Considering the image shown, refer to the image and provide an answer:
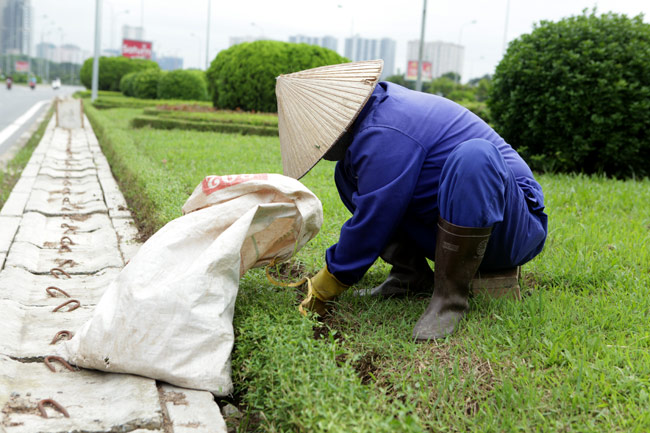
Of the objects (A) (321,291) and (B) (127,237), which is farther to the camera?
(B) (127,237)

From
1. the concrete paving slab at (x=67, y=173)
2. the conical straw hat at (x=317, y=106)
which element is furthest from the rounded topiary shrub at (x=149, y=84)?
the conical straw hat at (x=317, y=106)

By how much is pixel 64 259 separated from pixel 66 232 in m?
0.69

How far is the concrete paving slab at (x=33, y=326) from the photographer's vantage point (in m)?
2.39

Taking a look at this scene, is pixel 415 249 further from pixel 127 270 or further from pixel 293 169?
pixel 127 270

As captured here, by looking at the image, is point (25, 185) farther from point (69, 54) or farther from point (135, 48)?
point (69, 54)

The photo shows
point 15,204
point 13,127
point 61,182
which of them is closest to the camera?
point 15,204

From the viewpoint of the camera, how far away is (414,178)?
7.51 feet

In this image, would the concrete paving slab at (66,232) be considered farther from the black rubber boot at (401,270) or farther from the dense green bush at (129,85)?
the dense green bush at (129,85)

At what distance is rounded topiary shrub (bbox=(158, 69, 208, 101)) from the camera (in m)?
24.3

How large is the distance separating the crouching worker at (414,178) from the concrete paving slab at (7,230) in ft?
7.10

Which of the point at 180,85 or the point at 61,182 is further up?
the point at 180,85

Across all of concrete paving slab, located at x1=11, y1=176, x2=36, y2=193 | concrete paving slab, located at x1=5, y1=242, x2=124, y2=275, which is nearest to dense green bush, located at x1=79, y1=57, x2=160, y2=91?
concrete paving slab, located at x1=11, y1=176, x2=36, y2=193

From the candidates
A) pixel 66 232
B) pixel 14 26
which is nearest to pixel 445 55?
pixel 14 26

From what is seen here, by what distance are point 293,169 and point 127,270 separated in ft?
2.57
